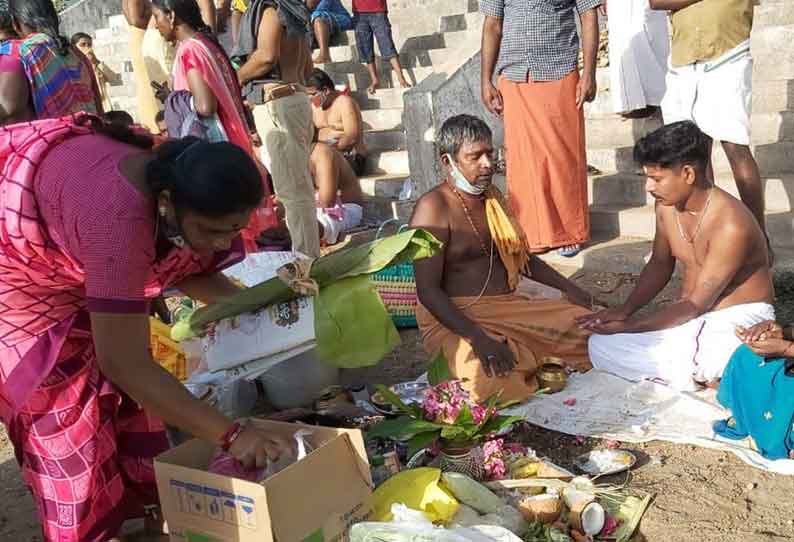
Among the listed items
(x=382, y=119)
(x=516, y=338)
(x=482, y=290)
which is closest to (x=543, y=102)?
(x=482, y=290)

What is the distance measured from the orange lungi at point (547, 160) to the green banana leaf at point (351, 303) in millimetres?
2470

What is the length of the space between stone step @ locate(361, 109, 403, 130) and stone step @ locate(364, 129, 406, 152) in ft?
0.62

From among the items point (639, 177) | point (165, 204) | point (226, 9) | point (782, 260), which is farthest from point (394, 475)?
point (226, 9)

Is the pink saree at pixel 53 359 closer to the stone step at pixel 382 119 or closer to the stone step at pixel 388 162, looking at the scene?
the stone step at pixel 388 162

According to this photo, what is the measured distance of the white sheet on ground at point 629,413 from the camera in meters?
3.62

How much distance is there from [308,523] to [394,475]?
0.61m

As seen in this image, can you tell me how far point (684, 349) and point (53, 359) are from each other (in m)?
2.79

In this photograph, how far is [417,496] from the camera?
9.46 ft

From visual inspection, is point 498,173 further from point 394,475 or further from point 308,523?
point 308,523

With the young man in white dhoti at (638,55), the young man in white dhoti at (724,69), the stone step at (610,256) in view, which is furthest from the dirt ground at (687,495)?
the young man in white dhoti at (638,55)

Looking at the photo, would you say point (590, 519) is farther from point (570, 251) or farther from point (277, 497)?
point (570, 251)

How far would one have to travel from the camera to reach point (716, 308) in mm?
4055

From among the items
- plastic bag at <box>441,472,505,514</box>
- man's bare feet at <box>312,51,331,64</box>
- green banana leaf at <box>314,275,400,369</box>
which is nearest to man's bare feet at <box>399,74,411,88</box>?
man's bare feet at <box>312,51,331,64</box>

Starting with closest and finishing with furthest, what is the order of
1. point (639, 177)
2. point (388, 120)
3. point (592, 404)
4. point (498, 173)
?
1. point (592, 404)
2. point (639, 177)
3. point (498, 173)
4. point (388, 120)
